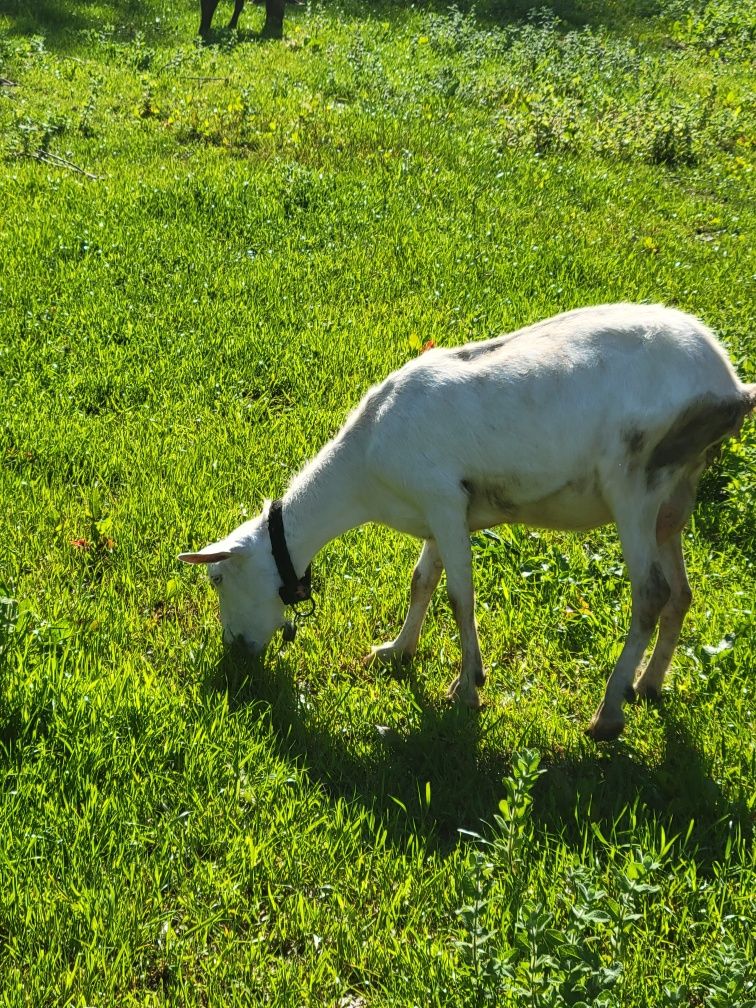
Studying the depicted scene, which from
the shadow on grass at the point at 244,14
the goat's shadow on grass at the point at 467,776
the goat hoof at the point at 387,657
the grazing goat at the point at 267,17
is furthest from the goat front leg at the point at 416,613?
the grazing goat at the point at 267,17

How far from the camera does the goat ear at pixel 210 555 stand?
4.37 m

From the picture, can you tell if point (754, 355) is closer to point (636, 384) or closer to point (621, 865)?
point (636, 384)

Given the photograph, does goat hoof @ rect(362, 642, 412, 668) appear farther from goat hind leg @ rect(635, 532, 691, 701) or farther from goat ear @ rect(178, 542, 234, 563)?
goat hind leg @ rect(635, 532, 691, 701)

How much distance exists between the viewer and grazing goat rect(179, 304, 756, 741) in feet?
13.9

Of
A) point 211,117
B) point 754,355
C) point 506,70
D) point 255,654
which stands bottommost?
point 255,654

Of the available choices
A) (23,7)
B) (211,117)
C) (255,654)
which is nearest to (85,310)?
(255,654)

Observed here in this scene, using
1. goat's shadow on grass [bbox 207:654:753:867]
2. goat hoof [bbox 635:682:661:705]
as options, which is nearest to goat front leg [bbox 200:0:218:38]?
goat's shadow on grass [bbox 207:654:753:867]

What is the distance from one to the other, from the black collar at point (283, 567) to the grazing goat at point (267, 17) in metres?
14.9

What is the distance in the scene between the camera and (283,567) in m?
4.67

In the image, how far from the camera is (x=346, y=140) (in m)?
A: 11.6

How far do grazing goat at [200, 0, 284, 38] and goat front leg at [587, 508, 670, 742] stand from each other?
15.4 m

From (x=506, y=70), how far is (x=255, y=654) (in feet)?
42.8

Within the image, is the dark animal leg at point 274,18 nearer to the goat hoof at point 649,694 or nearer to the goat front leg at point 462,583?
the goat front leg at point 462,583

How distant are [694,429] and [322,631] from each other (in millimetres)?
2012
